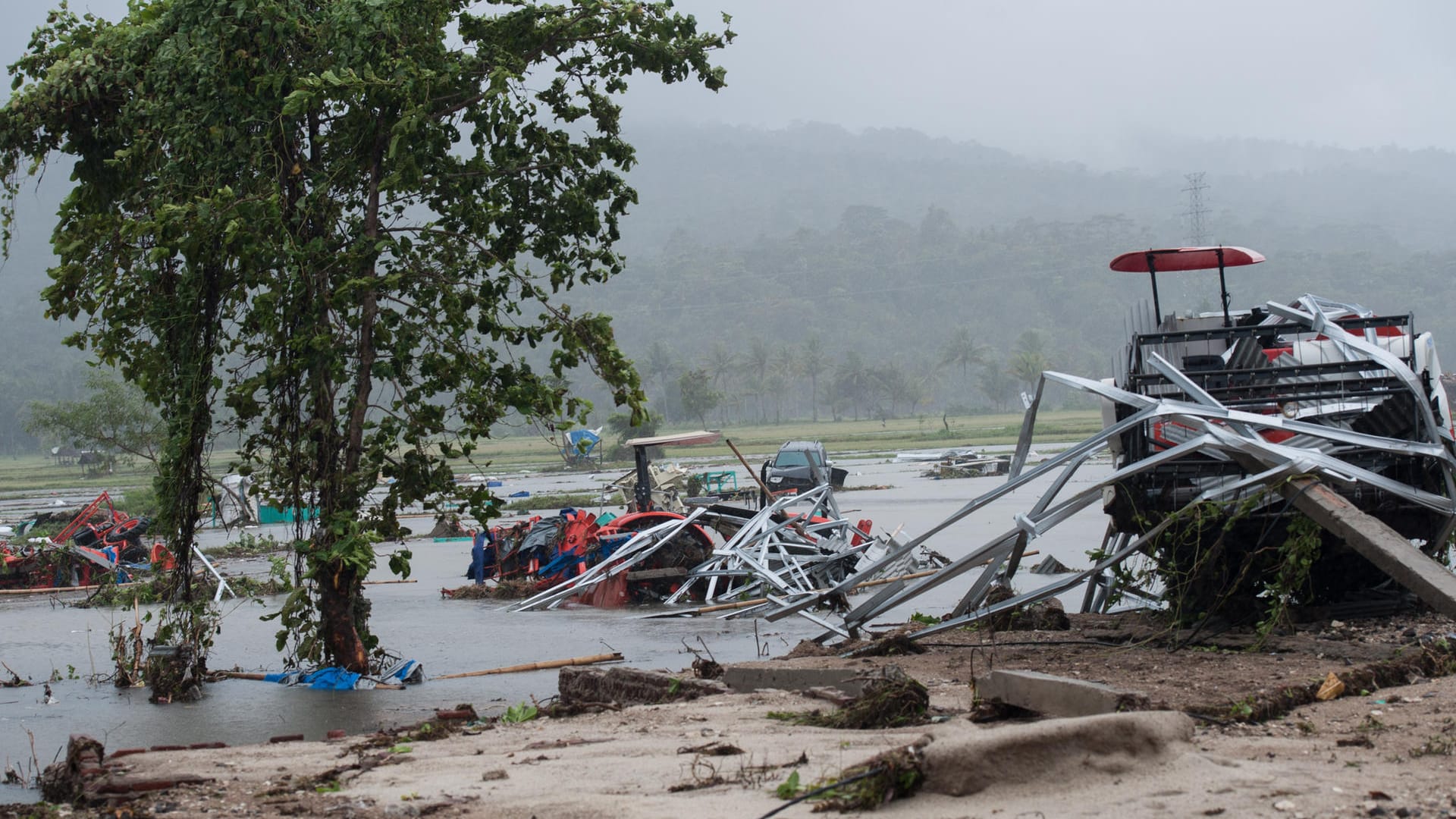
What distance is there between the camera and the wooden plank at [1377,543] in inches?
310

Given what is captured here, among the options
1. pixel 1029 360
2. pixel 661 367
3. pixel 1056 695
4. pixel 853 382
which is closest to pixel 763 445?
pixel 1029 360

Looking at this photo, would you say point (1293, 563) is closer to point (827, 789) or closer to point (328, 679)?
point (827, 789)

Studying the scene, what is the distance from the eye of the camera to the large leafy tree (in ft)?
37.8

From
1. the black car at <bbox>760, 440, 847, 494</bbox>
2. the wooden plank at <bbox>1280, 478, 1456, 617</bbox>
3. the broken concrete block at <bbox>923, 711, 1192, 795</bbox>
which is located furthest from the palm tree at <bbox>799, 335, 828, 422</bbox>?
the broken concrete block at <bbox>923, 711, 1192, 795</bbox>

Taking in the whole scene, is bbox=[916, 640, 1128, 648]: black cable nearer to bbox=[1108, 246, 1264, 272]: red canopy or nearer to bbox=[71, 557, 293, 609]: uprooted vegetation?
bbox=[1108, 246, 1264, 272]: red canopy

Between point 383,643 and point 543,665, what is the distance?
422 centimetres

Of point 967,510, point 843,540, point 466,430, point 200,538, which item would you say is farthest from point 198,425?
point 200,538

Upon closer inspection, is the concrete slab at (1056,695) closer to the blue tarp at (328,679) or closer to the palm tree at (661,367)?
the blue tarp at (328,679)

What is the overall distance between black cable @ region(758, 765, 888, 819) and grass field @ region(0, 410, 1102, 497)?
60.3m

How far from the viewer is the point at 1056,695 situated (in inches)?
256

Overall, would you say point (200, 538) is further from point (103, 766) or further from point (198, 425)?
point (103, 766)

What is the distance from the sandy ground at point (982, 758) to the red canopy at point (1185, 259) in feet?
12.7

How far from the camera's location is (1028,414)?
10266 mm

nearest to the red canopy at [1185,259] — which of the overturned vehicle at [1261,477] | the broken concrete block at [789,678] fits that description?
the overturned vehicle at [1261,477]
